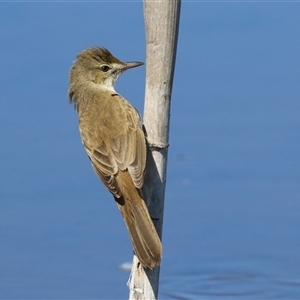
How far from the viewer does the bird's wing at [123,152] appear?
5391 millimetres

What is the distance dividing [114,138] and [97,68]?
616mm

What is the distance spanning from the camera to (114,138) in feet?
19.2

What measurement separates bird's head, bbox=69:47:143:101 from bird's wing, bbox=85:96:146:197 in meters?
0.33

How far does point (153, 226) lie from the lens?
205 inches

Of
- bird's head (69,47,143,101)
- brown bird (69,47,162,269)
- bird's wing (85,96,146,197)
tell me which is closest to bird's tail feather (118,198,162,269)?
brown bird (69,47,162,269)

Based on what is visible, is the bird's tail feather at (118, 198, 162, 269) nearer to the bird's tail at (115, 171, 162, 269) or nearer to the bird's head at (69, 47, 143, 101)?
the bird's tail at (115, 171, 162, 269)

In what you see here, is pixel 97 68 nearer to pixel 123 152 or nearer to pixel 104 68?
pixel 104 68

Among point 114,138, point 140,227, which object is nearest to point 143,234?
point 140,227

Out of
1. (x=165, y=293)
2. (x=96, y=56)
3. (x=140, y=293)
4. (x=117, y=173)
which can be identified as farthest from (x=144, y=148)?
(x=165, y=293)

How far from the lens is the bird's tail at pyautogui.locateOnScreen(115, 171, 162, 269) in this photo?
511 cm

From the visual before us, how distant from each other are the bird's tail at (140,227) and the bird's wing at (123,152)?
6 centimetres

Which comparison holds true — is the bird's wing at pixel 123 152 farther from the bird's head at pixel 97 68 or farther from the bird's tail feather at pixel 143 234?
the bird's head at pixel 97 68

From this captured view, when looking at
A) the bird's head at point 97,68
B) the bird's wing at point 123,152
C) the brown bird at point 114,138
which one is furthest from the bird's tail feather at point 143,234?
the bird's head at point 97,68

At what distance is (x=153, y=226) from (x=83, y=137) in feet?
3.27
